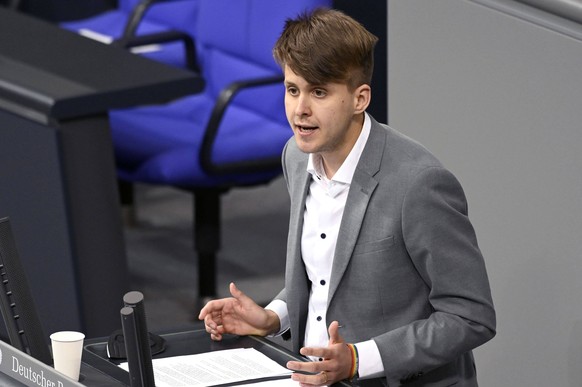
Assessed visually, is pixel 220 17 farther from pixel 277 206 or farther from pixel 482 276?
pixel 482 276

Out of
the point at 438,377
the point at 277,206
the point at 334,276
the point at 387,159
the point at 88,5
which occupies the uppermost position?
the point at 387,159

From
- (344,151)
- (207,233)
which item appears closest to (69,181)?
(207,233)

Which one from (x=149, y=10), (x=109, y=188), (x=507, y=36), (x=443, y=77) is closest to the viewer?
(x=507, y=36)

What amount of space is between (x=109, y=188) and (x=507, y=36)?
1.45 m

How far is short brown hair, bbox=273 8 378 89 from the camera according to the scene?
2.12 metres

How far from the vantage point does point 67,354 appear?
2021 mm

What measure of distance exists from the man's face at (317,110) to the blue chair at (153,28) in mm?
3169

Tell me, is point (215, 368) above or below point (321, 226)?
below

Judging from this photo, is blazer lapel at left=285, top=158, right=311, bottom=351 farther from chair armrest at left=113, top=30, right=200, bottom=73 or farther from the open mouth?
chair armrest at left=113, top=30, right=200, bottom=73

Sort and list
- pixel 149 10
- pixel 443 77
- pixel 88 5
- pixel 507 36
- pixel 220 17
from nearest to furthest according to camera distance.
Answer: pixel 507 36 → pixel 443 77 → pixel 220 17 → pixel 149 10 → pixel 88 5

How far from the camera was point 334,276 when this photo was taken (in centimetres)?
227

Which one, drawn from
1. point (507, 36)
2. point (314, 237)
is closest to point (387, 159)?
point (314, 237)

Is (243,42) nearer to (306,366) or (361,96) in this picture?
(361,96)

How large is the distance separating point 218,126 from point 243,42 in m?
0.53
